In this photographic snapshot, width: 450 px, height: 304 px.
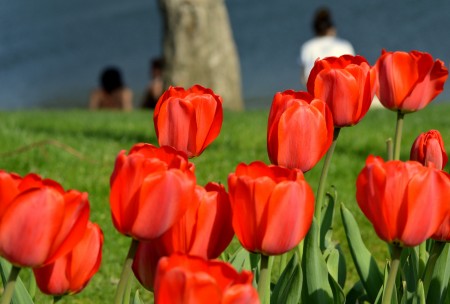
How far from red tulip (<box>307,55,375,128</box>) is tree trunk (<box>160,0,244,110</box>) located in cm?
1115

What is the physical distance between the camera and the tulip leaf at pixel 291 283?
6.69 feet

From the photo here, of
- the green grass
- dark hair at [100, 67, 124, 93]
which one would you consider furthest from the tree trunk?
the green grass

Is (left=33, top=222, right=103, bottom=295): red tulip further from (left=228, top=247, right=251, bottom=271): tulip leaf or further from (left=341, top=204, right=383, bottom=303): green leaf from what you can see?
(left=341, top=204, right=383, bottom=303): green leaf

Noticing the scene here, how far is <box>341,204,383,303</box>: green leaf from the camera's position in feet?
8.83

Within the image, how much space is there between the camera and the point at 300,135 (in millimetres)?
1979

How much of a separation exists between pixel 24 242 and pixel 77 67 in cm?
3002

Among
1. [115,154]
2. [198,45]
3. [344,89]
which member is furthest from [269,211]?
[198,45]

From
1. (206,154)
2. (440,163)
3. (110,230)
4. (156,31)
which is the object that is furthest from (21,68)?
(440,163)

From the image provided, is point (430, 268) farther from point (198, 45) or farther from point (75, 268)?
point (198, 45)

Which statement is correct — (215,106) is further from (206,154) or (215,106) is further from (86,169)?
(206,154)

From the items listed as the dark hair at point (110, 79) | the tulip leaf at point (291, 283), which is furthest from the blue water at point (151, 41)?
the tulip leaf at point (291, 283)

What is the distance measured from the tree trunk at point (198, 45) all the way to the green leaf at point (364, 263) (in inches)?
423

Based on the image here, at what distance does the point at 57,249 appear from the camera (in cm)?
154

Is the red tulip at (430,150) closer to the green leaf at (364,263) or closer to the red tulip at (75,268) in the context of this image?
the green leaf at (364,263)
